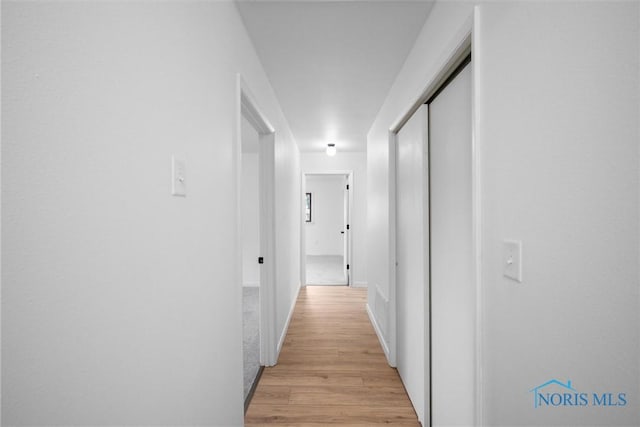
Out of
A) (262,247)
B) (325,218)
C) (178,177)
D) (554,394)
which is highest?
(178,177)

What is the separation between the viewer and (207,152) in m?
1.18

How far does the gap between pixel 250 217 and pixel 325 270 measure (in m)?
2.41

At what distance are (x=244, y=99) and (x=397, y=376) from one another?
243 cm

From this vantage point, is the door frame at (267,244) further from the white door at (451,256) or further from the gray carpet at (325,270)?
the gray carpet at (325,270)

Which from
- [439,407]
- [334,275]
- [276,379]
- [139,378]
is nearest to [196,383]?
[139,378]

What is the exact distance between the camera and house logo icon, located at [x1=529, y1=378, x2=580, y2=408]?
0.69 meters

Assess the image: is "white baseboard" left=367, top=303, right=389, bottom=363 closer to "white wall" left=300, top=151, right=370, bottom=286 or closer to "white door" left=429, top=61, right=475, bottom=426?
"white door" left=429, top=61, right=475, bottom=426

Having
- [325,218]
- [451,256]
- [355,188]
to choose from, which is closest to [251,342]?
[451,256]

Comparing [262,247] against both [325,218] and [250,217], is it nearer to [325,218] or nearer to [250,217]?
[250,217]

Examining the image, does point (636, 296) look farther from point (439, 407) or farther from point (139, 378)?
point (439, 407)

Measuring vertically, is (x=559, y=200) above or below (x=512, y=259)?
above

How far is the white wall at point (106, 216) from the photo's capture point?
48 centimetres

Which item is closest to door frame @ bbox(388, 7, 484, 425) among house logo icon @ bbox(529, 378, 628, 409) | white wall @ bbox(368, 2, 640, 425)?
white wall @ bbox(368, 2, 640, 425)

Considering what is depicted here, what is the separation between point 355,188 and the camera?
5484 mm
